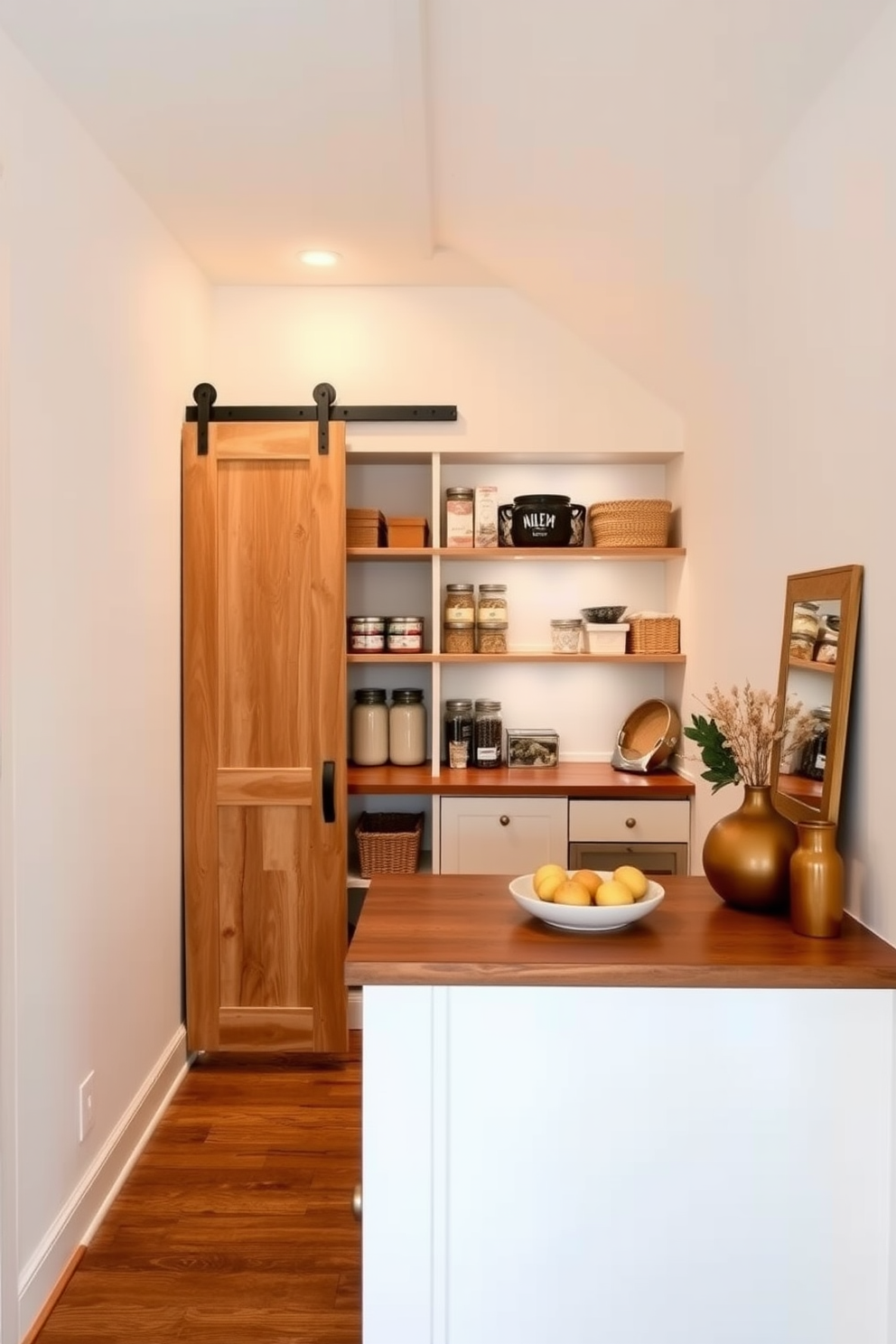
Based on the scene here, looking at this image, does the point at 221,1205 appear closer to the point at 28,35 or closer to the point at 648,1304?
the point at 648,1304

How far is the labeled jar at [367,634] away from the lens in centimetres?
341

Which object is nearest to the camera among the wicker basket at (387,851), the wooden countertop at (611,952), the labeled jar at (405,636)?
the wooden countertop at (611,952)

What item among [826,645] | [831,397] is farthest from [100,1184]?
[831,397]

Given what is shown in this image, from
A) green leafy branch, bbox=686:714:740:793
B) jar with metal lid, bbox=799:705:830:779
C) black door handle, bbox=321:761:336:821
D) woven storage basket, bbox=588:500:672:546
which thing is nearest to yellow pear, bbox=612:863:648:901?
green leafy branch, bbox=686:714:740:793

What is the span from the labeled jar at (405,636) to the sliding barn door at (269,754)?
0.29m

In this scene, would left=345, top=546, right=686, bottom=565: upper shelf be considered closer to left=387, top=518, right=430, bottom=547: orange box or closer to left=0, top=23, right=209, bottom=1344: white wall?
left=387, top=518, right=430, bottom=547: orange box

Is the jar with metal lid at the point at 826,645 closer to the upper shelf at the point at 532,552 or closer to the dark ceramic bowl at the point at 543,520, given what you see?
the upper shelf at the point at 532,552

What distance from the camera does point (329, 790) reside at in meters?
3.18

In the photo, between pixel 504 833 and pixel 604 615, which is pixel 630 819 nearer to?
pixel 504 833

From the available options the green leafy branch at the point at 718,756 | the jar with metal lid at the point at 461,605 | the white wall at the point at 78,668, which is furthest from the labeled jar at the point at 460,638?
the green leafy branch at the point at 718,756

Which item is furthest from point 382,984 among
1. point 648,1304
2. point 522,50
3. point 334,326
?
point 334,326

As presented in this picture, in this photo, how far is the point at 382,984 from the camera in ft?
5.37

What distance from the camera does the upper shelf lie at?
3.33 metres

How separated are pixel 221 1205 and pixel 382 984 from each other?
1.21 m
